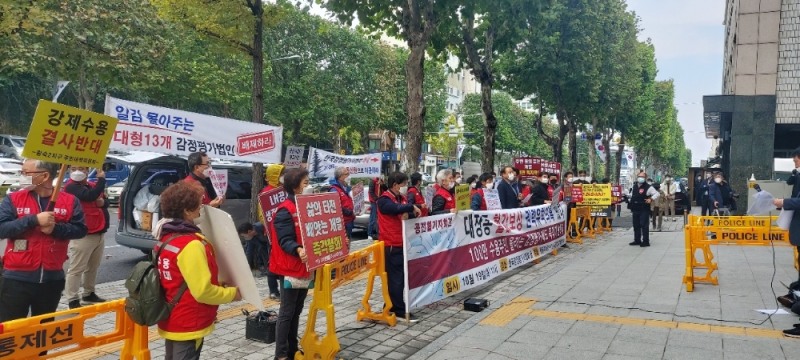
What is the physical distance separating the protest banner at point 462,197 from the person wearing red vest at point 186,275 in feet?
16.0

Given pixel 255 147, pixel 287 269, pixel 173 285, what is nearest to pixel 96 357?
pixel 287 269

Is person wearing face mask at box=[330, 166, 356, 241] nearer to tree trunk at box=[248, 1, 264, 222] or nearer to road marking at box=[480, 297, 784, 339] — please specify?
tree trunk at box=[248, 1, 264, 222]

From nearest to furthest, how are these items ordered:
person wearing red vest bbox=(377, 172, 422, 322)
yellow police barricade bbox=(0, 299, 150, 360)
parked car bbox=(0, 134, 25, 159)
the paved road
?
yellow police barricade bbox=(0, 299, 150, 360) < person wearing red vest bbox=(377, 172, 422, 322) < the paved road < parked car bbox=(0, 134, 25, 159)

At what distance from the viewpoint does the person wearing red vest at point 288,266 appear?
15.7 ft

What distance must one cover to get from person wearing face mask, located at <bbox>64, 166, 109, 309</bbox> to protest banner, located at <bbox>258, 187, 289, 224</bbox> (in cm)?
190

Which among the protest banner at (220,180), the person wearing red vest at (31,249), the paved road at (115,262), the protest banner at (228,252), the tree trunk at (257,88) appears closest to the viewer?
the protest banner at (228,252)

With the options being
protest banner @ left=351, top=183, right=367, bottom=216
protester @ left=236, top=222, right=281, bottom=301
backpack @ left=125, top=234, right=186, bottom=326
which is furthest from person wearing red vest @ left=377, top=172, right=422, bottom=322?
protest banner @ left=351, top=183, right=367, bottom=216

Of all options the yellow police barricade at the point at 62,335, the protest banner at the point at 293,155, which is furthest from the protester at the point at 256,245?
the yellow police barricade at the point at 62,335

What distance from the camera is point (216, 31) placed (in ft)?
34.8

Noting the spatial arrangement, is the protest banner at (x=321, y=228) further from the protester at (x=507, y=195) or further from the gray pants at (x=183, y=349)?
the protester at (x=507, y=195)

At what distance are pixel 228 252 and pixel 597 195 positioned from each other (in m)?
15.1

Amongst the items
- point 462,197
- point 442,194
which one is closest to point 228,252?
point 462,197

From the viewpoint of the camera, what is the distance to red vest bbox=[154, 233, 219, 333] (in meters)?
3.20

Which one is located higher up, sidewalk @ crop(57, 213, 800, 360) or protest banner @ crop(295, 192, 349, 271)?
protest banner @ crop(295, 192, 349, 271)
